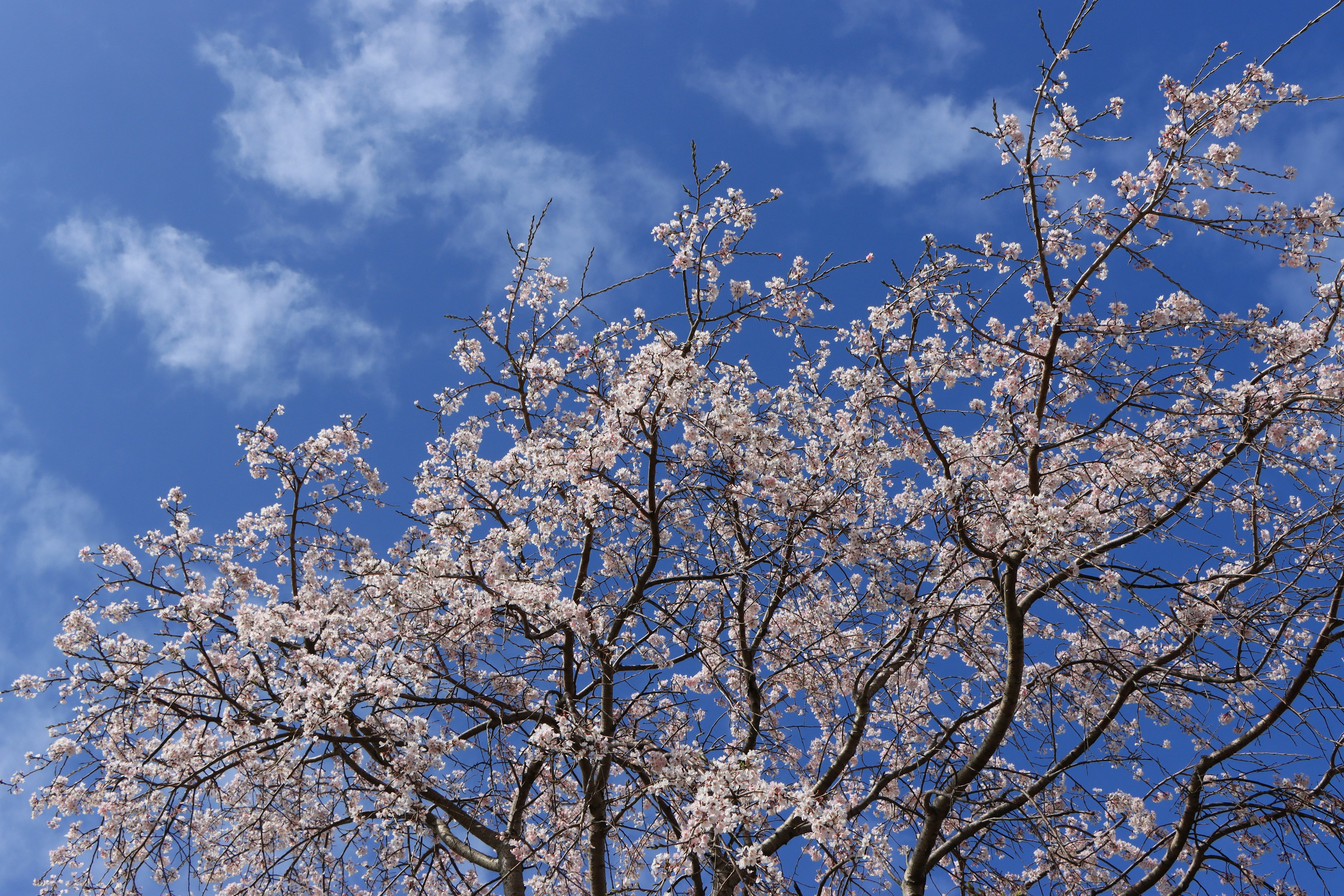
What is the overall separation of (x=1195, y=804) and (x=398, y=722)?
18.2 ft

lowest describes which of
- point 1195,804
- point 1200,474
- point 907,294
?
point 1195,804

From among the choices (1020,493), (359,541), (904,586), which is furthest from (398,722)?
(1020,493)

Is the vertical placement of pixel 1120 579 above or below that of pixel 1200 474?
below

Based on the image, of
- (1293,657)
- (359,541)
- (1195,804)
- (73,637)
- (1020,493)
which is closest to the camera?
(1293,657)

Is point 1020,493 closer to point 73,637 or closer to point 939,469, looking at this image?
point 939,469

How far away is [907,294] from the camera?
665 cm

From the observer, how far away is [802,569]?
711 centimetres

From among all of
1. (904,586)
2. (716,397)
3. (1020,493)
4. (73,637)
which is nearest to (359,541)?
(73,637)

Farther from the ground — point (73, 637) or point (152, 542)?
point (152, 542)

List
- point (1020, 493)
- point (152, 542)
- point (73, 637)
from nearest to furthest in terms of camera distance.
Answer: point (1020, 493) → point (73, 637) → point (152, 542)

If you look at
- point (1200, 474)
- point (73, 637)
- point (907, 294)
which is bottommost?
point (1200, 474)

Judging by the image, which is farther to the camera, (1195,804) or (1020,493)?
(1020,493)

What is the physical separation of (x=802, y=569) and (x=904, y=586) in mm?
853

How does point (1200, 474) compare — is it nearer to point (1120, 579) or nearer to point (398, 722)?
point (1120, 579)
